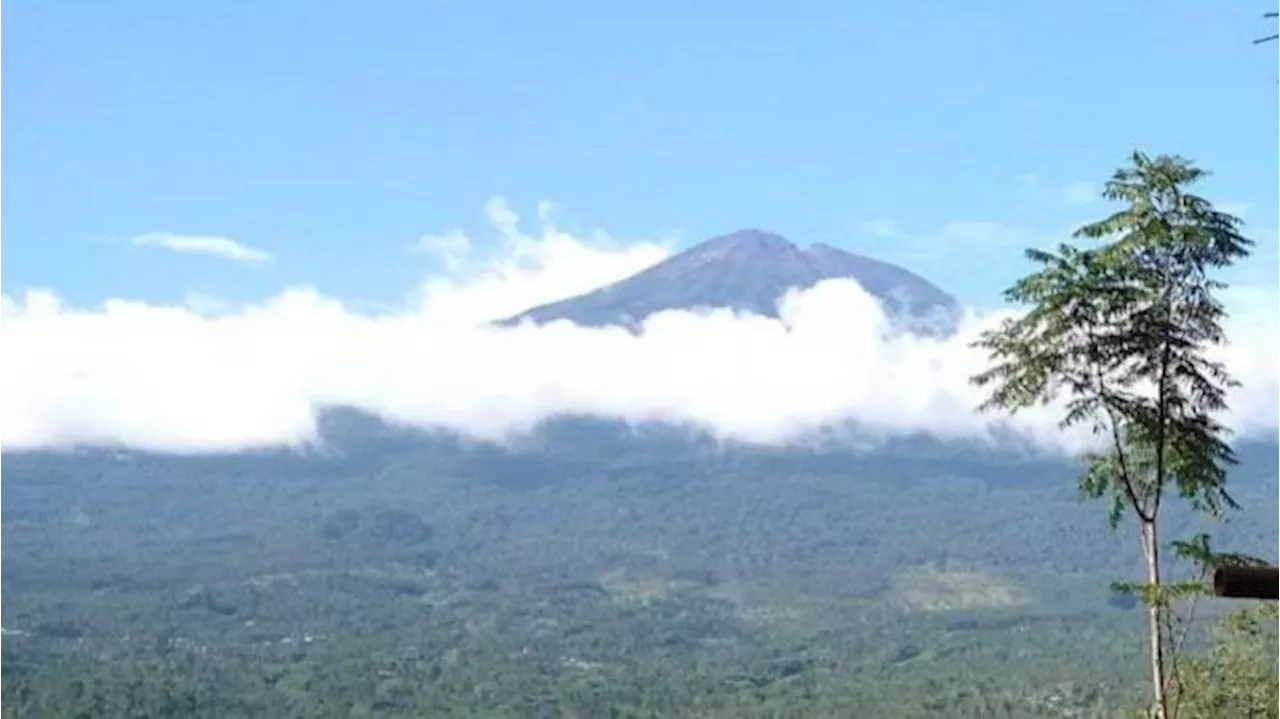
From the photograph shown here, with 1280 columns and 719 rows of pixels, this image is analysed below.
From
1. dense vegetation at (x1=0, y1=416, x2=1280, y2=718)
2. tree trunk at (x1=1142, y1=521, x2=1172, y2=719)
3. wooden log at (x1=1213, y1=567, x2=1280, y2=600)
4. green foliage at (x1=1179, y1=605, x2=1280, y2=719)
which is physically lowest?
dense vegetation at (x1=0, y1=416, x2=1280, y2=718)

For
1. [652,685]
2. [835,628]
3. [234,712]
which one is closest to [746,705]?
[652,685]

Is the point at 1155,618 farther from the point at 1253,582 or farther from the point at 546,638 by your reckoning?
the point at 546,638

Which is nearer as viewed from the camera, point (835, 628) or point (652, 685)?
point (652, 685)

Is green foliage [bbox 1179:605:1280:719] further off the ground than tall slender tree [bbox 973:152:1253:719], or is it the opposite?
tall slender tree [bbox 973:152:1253:719]

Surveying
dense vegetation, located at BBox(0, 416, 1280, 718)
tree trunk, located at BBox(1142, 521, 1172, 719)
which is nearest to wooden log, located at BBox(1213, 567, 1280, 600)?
tree trunk, located at BBox(1142, 521, 1172, 719)

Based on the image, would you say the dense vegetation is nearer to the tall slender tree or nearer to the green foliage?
the green foliage

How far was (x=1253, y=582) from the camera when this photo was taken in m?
3.97

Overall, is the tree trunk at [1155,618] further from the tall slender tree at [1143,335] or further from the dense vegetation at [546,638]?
the dense vegetation at [546,638]

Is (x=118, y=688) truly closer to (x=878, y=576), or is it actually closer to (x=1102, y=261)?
(x=1102, y=261)

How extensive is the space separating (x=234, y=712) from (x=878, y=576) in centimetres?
10804

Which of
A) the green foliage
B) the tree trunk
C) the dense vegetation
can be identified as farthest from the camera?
the dense vegetation

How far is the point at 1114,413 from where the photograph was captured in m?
11.5

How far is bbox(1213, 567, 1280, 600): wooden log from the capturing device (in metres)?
3.93

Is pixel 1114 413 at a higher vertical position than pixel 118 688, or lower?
higher
